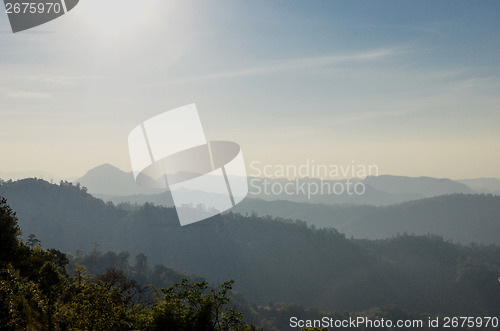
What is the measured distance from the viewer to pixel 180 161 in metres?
17.5

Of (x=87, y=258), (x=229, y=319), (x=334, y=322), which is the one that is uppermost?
(x=229, y=319)

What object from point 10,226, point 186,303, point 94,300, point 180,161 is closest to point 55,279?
point 10,226

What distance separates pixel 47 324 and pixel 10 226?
20065 millimetres

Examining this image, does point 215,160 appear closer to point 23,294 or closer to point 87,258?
point 23,294

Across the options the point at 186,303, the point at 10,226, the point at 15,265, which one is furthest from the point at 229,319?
the point at 10,226

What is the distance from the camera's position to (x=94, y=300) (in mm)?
17344

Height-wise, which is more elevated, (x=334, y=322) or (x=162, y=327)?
(x=162, y=327)

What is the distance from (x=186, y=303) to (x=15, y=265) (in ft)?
61.6

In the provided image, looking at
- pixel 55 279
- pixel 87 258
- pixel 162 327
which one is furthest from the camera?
pixel 87 258

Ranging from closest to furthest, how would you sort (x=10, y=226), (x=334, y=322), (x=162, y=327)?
(x=162, y=327) < (x=10, y=226) < (x=334, y=322)

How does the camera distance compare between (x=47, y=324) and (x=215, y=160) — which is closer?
(x=47, y=324)

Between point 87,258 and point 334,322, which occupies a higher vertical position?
point 87,258

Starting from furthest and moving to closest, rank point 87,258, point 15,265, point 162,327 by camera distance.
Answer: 1. point 87,258
2. point 15,265
3. point 162,327

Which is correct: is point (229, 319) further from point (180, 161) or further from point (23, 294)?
point (23, 294)
